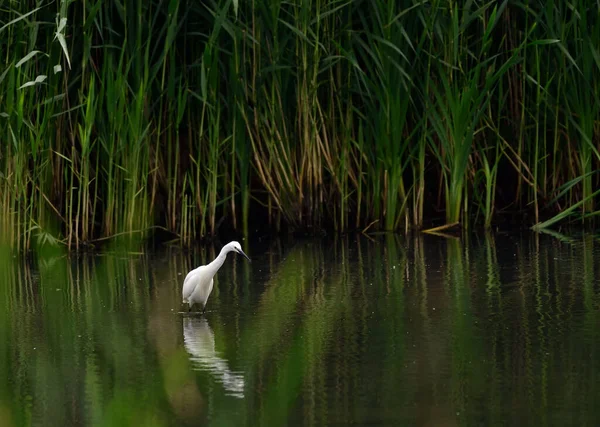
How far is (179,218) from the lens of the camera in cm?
997

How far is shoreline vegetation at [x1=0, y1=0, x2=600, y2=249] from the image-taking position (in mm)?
9250

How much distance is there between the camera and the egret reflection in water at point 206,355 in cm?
571

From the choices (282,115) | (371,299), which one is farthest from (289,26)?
(371,299)

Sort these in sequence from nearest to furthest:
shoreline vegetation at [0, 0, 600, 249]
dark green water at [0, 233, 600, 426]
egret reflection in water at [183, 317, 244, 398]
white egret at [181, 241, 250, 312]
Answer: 1. dark green water at [0, 233, 600, 426]
2. egret reflection in water at [183, 317, 244, 398]
3. white egret at [181, 241, 250, 312]
4. shoreline vegetation at [0, 0, 600, 249]

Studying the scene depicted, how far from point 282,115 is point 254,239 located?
1.00 meters

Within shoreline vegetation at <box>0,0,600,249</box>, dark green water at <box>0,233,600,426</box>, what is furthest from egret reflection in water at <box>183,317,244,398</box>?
shoreline vegetation at <box>0,0,600,249</box>

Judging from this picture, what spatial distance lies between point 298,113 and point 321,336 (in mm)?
3316

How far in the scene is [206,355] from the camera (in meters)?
6.30

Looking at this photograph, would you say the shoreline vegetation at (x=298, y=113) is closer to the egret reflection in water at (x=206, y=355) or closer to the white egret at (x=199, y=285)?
the white egret at (x=199, y=285)

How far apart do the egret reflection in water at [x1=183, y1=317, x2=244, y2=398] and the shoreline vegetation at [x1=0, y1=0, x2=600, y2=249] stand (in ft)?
7.27

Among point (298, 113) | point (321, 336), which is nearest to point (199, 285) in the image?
point (321, 336)

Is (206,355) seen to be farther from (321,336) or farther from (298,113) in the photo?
(298,113)

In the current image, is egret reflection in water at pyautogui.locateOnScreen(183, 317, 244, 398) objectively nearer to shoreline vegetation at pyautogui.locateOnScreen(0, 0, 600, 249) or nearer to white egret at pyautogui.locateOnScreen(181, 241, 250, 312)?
white egret at pyautogui.locateOnScreen(181, 241, 250, 312)

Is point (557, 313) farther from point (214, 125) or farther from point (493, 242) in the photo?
point (214, 125)
